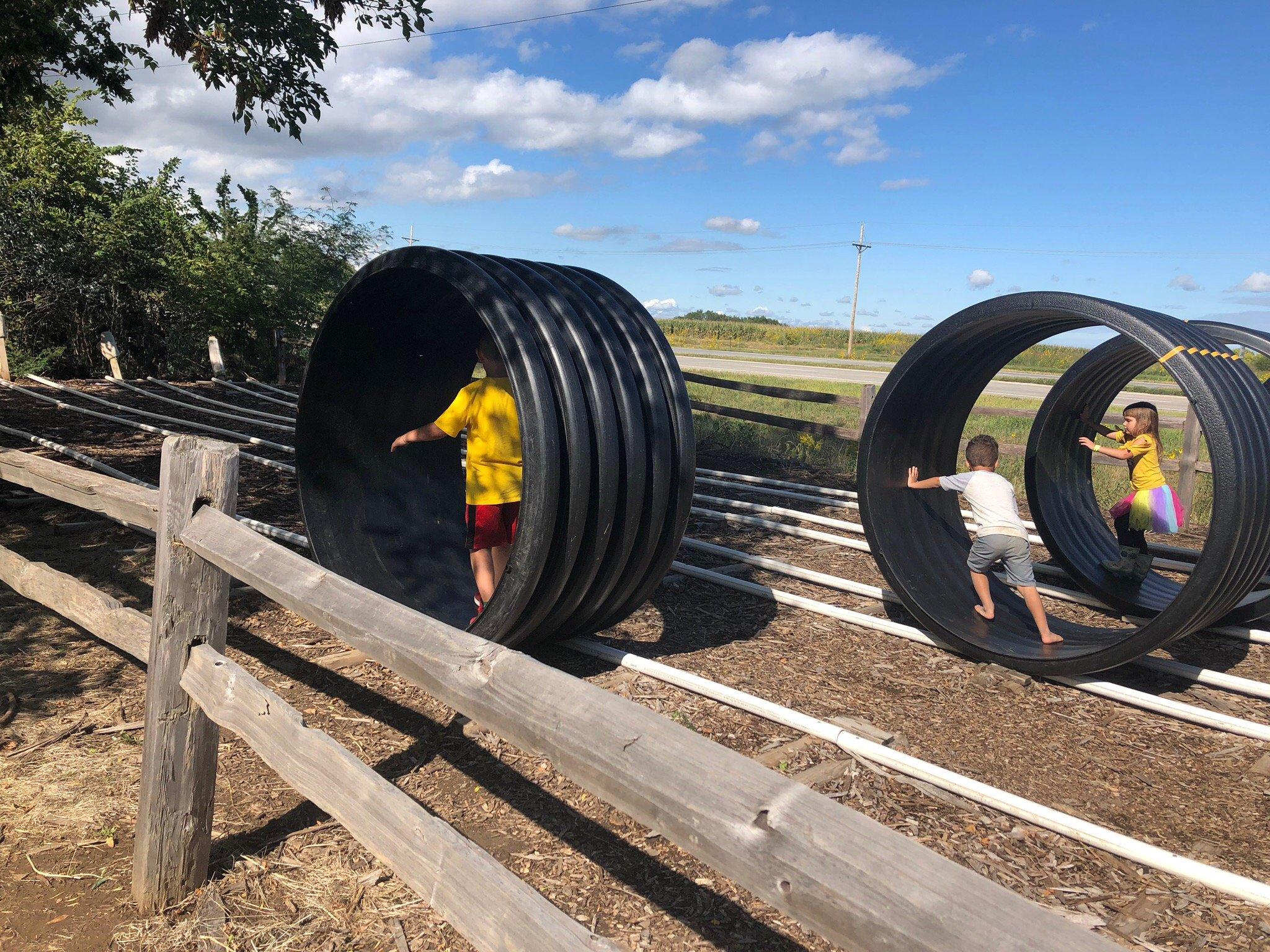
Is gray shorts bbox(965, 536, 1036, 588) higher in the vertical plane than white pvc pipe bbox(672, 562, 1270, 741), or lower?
higher

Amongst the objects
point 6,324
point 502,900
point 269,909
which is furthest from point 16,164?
point 502,900

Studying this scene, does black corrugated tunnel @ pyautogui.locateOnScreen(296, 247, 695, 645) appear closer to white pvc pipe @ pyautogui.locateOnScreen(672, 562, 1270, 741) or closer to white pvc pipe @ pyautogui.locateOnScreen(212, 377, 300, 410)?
white pvc pipe @ pyautogui.locateOnScreen(672, 562, 1270, 741)

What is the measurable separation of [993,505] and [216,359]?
15.8m

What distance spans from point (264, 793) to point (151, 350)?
1690cm

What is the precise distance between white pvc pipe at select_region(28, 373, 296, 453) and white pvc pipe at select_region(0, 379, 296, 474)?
0.78 ft

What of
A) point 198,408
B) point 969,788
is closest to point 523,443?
point 969,788

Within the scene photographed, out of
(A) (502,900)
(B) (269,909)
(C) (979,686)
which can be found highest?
(A) (502,900)

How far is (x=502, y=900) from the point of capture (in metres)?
2.18

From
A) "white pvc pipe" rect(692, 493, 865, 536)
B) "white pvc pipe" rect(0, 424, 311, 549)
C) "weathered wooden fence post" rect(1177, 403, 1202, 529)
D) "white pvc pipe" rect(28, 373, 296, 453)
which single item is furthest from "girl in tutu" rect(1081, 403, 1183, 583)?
"white pvc pipe" rect(28, 373, 296, 453)

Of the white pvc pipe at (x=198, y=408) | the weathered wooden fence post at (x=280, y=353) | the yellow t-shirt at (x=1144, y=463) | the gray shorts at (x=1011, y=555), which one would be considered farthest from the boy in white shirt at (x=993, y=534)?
the weathered wooden fence post at (x=280, y=353)

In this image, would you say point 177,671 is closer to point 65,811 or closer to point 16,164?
point 65,811

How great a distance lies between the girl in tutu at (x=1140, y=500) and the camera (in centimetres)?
680

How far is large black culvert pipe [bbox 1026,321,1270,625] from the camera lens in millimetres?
6957

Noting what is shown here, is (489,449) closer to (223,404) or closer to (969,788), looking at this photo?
(969,788)
